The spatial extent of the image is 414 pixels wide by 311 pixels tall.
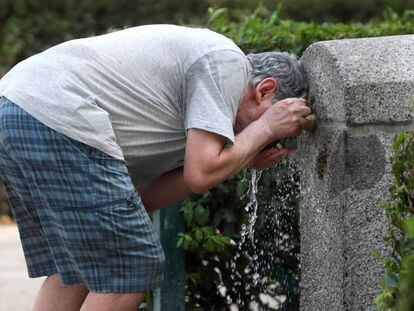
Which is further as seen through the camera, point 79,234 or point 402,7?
point 402,7

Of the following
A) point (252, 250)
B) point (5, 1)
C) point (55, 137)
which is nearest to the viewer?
point (55, 137)

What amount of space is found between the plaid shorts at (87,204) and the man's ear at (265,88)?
48cm

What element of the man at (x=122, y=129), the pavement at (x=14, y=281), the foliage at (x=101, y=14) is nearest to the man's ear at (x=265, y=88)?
the man at (x=122, y=129)

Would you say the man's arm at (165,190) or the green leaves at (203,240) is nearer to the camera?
the man's arm at (165,190)

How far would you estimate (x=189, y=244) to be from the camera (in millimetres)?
4184

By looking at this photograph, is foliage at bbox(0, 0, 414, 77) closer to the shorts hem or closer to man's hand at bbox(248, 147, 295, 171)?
man's hand at bbox(248, 147, 295, 171)

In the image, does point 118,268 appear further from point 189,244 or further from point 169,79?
point 189,244

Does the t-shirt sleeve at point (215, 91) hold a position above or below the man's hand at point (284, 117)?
above

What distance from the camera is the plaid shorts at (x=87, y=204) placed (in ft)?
10.4

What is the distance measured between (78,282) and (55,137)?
0.50 metres

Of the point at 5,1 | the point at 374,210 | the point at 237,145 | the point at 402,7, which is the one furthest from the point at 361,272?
the point at 402,7

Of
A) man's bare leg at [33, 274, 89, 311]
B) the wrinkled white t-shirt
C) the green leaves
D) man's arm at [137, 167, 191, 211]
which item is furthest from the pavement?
the wrinkled white t-shirt

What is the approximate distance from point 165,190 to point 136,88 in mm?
511

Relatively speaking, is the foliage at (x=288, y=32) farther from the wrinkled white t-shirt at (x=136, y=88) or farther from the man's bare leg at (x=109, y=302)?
the man's bare leg at (x=109, y=302)
